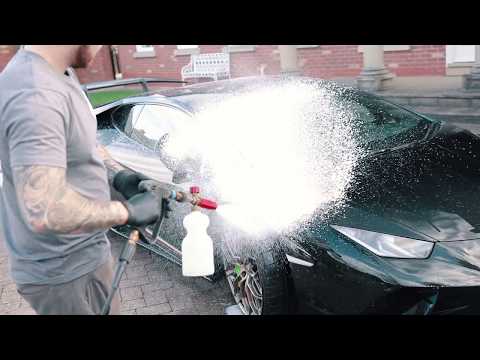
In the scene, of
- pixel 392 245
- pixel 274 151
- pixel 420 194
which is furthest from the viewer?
pixel 274 151

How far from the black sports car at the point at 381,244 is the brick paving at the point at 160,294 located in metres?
0.24

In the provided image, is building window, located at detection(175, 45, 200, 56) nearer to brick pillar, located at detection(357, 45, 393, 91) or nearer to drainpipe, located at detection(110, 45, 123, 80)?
drainpipe, located at detection(110, 45, 123, 80)

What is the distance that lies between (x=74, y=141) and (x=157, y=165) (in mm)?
2101

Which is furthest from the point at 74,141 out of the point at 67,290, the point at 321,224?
the point at 321,224

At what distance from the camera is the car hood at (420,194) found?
2561 millimetres

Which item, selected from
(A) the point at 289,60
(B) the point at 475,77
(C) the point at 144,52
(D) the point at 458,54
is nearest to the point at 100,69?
(C) the point at 144,52

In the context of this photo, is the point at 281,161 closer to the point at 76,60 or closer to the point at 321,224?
the point at 321,224

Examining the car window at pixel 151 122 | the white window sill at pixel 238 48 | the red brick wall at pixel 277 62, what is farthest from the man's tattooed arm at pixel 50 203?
the white window sill at pixel 238 48

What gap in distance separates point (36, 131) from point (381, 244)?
5.78 ft

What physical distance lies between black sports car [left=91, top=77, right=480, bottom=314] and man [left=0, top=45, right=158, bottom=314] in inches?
45.7

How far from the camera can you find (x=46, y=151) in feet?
4.38

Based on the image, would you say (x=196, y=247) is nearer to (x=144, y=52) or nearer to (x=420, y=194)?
(x=420, y=194)

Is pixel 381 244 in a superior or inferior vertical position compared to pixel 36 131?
inferior

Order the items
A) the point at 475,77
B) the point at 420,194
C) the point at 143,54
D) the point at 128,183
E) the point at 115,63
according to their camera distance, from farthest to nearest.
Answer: the point at 115,63
the point at 143,54
the point at 475,77
the point at 420,194
the point at 128,183
